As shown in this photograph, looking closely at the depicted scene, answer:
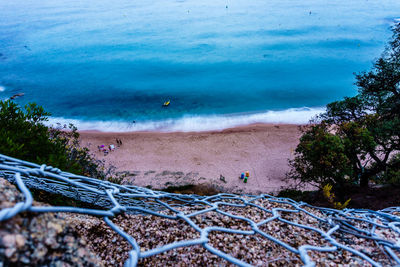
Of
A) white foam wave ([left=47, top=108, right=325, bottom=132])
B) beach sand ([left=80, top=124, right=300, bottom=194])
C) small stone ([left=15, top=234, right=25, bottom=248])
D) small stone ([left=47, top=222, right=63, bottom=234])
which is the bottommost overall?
beach sand ([left=80, top=124, right=300, bottom=194])

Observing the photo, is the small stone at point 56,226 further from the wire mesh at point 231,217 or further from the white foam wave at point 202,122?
the white foam wave at point 202,122

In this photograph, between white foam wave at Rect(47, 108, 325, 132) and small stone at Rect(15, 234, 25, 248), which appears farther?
white foam wave at Rect(47, 108, 325, 132)

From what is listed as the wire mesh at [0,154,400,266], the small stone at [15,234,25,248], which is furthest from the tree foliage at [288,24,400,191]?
the small stone at [15,234,25,248]

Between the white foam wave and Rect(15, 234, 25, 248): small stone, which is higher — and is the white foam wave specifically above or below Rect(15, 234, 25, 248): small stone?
above

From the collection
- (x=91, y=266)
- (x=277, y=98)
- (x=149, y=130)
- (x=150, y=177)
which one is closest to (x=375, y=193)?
(x=91, y=266)

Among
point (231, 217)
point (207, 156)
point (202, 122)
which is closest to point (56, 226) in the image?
point (231, 217)

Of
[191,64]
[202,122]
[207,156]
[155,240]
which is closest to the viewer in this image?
[155,240]

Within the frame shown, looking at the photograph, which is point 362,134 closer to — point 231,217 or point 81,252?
point 231,217

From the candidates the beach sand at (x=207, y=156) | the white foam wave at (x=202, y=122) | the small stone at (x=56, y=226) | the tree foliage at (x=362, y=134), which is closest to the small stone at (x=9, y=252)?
the small stone at (x=56, y=226)

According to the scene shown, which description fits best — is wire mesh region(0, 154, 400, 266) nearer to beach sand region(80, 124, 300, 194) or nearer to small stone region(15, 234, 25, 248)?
small stone region(15, 234, 25, 248)
